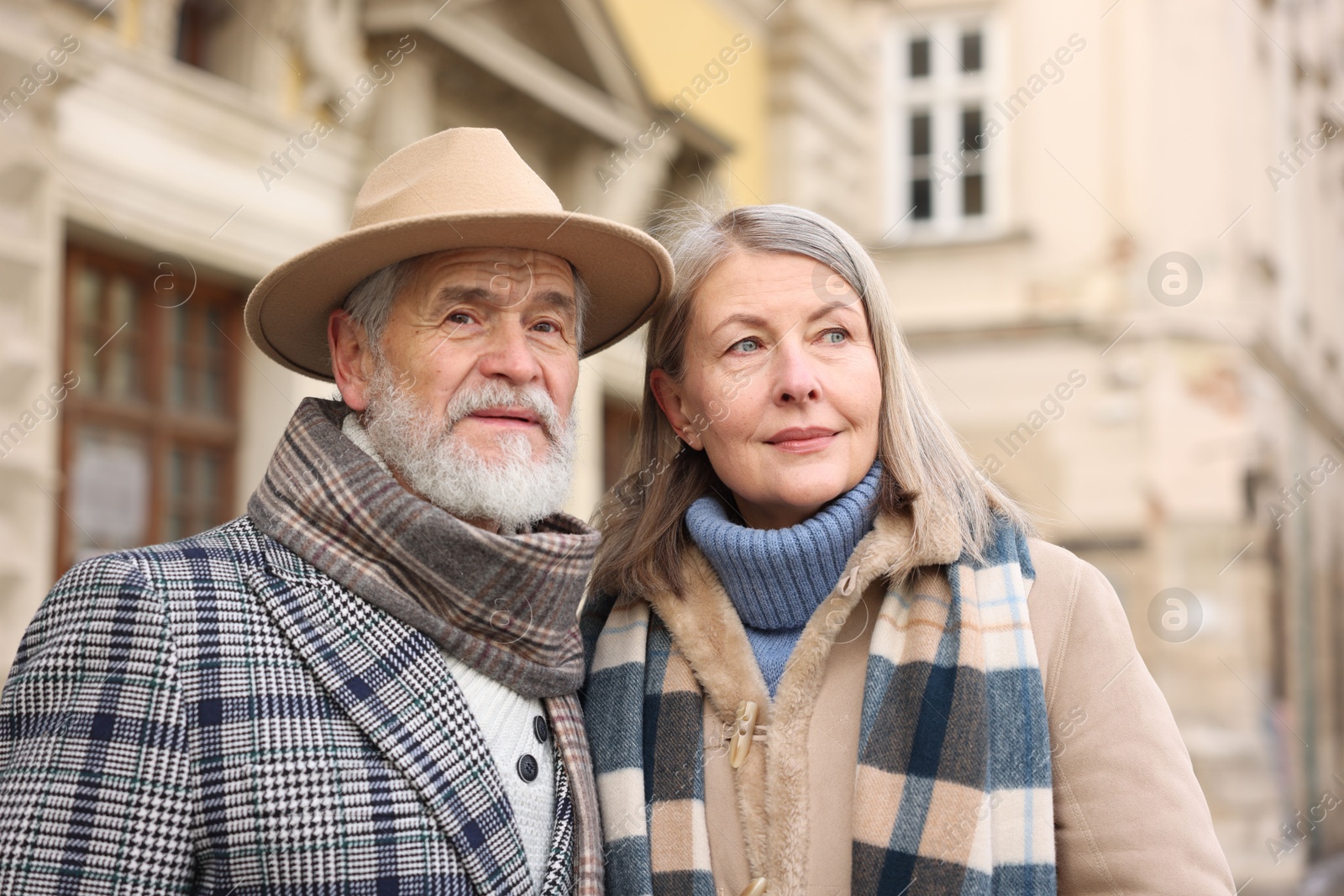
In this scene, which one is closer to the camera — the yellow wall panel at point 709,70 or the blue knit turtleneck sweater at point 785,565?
the blue knit turtleneck sweater at point 785,565

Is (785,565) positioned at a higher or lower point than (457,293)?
lower

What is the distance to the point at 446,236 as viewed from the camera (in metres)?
2.27

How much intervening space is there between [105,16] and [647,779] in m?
4.13

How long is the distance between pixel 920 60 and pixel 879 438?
13086mm

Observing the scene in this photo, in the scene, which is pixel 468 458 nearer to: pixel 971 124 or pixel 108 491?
pixel 108 491

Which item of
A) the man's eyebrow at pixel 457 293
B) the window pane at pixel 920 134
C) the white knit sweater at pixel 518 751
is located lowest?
the white knit sweater at pixel 518 751

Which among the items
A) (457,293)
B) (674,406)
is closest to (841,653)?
(674,406)

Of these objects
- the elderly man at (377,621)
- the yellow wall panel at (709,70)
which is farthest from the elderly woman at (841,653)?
the yellow wall panel at (709,70)

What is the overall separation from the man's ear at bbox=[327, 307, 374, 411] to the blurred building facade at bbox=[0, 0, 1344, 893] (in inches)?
31.4

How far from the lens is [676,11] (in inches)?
358

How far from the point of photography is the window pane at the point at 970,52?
1447 centimetres

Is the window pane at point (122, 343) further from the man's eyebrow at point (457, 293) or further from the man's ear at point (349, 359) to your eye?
the man's eyebrow at point (457, 293)

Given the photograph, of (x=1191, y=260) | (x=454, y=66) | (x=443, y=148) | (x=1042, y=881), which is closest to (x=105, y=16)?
(x=454, y=66)

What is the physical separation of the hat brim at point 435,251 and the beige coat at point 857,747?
60 centimetres
